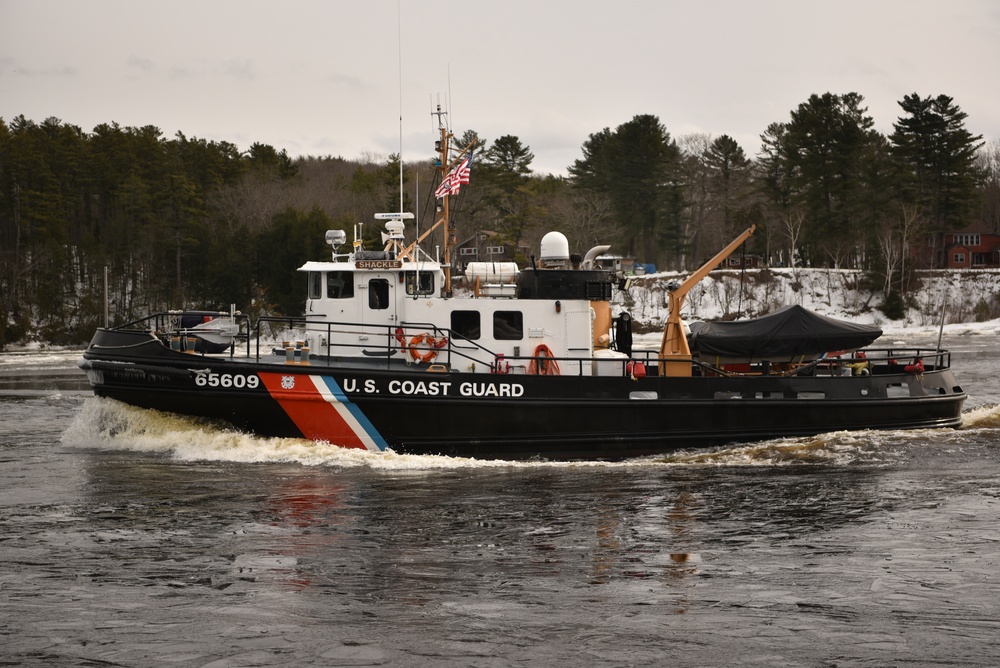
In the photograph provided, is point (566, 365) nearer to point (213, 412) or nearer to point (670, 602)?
point (213, 412)

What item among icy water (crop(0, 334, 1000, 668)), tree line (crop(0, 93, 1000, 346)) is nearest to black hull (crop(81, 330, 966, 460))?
icy water (crop(0, 334, 1000, 668))

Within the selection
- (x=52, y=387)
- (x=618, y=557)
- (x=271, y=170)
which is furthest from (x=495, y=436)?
(x=271, y=170)

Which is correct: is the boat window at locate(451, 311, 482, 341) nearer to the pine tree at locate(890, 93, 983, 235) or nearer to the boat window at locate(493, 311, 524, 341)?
the boat window at locate(493, 311, 524, 341)

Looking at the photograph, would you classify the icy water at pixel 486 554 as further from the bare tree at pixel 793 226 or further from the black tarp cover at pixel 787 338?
the bare tree at pixel 793 226

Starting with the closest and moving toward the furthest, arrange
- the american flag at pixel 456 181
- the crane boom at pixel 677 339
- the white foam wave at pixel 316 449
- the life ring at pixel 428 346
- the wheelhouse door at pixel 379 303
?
the white foam wave at pixel 316 449 < the life ring at pixel 428 346 < the wheelhouse door at pixel 379 303 < the american flag at pixel 456 181 < the crane boom at pixel 677 339

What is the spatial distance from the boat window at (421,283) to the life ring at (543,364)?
1.86m

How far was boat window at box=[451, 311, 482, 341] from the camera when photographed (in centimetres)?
1557

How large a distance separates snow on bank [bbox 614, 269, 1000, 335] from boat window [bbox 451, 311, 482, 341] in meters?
35.1

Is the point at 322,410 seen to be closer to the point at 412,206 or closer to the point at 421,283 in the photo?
the point at 421,283

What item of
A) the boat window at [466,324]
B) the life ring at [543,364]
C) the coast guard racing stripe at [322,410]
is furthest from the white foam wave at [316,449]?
the boat window at [466,324]

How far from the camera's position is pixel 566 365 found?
15.8 meters

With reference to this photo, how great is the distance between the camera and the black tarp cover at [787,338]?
16.4m

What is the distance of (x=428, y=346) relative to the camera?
50.8 feet

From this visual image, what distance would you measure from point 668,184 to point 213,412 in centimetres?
5035
